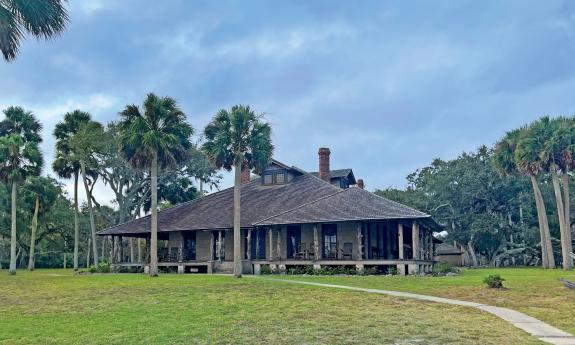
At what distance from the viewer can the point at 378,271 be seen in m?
34.6

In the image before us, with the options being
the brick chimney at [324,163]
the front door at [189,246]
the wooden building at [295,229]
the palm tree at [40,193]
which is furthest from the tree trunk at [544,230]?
the palm tree at [40,193]

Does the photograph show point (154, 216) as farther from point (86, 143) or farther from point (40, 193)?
point (40, 193)

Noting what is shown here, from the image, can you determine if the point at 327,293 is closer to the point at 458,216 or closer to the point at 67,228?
the point at 458,216

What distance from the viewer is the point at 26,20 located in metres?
14.7

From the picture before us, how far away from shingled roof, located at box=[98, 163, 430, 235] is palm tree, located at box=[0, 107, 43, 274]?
7000 millimetres

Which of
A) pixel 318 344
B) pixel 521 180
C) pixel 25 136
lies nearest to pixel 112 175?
pixel 25 136

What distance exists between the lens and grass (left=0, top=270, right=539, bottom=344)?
1188 cm

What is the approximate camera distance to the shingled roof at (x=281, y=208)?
3522 cm

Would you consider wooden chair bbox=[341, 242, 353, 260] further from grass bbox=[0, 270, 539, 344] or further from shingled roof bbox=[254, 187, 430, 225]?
grass bbox=[0, 270, 539, 344]

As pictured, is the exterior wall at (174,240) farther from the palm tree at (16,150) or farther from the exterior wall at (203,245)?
the palm tree at (16,150)

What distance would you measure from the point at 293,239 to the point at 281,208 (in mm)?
2810

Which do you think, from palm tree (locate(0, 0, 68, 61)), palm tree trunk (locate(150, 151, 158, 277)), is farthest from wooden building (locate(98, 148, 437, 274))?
palm tree (locate(0, 0, 68, 61))

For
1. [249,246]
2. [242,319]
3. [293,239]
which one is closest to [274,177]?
[293,239]

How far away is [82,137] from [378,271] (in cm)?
2853
